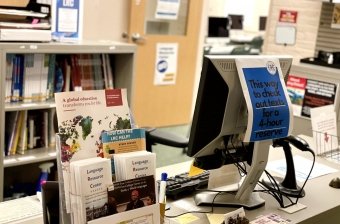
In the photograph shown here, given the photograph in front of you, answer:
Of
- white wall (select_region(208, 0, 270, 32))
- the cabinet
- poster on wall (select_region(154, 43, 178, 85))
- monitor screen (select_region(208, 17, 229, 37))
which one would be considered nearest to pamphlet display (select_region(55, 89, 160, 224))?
the cabinet

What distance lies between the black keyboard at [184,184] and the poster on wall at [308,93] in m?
1.27

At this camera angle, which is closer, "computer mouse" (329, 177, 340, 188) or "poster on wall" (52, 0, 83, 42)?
"computer mouse" (329, 177, 340, 188)

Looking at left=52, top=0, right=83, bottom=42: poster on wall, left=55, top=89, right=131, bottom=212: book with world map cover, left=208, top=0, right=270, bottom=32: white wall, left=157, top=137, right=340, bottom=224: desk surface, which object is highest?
left=208, top=0, right=270, bottom=32: white wall

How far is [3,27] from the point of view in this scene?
8.21ft

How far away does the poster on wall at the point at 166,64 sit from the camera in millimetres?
4702

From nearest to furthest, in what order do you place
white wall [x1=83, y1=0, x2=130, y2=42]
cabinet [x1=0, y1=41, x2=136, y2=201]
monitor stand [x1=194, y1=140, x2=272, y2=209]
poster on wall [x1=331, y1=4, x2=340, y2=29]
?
monitor stand [x1=194, y1=140, x2=272, y2=209], cabinet [x1=0, y1=41, x2=136, y2=201], poster on wall [x1=331, y1=4, x2=340, y2=29], white wall [x1=83, y1=0, x2=130, y2=42]

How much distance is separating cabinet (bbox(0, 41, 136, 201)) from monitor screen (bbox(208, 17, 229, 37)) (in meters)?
3.06

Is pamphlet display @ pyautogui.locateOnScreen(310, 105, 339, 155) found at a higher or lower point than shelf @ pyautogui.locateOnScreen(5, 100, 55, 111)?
higher

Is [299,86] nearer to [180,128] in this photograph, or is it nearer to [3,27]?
[3,27]

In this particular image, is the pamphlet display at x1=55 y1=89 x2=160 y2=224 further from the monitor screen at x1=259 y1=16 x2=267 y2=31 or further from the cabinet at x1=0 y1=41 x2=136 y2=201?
the monitor screen at x1=259 y1=16 x2=267 y2=31

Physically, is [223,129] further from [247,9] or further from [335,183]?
[247,9]

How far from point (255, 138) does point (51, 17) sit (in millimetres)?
1741

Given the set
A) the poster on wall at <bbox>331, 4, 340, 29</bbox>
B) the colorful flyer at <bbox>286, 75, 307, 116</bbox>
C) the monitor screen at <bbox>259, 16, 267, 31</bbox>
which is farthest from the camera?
the monitor screen at <bbox>259, 16, 267, 31</bbox>

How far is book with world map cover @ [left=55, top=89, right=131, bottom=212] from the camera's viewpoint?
1164 millimetres
